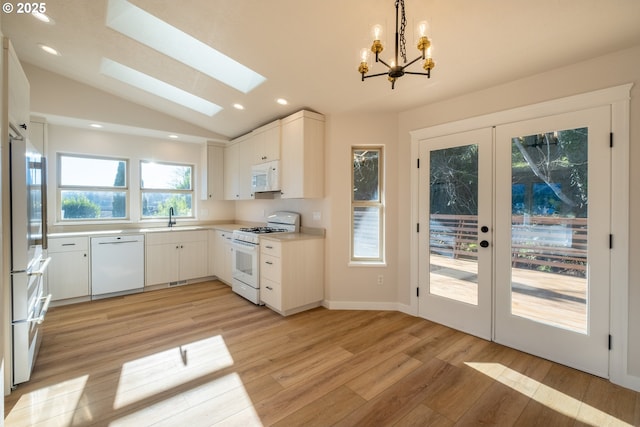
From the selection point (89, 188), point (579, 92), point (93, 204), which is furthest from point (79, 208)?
point (579, 92)

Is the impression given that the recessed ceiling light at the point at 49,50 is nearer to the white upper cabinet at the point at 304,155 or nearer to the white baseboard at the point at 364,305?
the white upper cabinet at the point at 304,155

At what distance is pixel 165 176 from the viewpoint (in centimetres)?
512

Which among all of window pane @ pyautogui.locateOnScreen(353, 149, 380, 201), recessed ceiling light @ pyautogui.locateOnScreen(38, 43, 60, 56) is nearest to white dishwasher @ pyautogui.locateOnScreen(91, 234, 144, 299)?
recessed ceiling light @ pyautogui.locateOnScreen(38, 43, 60, 56)

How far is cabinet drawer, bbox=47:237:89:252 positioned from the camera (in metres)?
3.70

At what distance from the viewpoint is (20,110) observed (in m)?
2.40

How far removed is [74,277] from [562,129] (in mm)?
5849

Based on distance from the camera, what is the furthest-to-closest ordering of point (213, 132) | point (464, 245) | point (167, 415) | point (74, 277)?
point (213, 132), point (74, 277), point (464, 245), point (167, 415)

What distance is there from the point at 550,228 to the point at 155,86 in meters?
5.03

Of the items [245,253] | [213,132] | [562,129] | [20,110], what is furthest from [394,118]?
[20,110]

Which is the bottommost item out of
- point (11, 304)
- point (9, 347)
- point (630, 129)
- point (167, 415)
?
point (167, 415)

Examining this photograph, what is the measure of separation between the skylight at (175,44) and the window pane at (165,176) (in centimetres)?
249

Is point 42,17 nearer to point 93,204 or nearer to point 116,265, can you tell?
point 93,204

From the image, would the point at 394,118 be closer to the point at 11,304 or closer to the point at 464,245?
the point at 464,245

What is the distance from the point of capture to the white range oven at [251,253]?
3768mm
